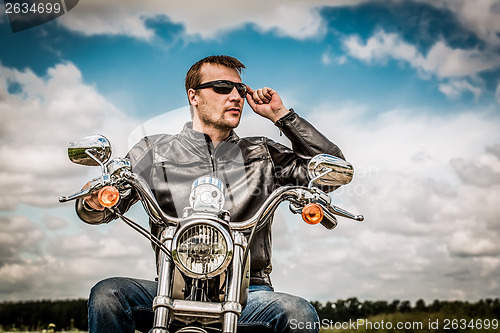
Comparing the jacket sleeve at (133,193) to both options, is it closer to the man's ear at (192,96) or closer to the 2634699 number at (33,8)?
the man's ear at (192,96)

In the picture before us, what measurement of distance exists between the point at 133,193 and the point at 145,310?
638 millimetres

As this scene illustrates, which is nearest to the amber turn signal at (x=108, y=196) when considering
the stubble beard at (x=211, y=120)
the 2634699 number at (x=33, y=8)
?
the stubble beard at (x=211, y=120)

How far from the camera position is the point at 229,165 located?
7.90 feet

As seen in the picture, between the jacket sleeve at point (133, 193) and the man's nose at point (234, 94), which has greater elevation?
the man's nose at point (234, 94)

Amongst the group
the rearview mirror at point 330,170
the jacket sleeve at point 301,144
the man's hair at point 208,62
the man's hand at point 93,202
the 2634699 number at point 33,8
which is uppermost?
the 2634699 number at point 33,8

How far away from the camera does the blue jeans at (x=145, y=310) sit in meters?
1.75

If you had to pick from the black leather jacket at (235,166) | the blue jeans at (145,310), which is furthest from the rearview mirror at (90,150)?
the blue jeans at (145,310)

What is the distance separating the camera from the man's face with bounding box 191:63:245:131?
8.16 feet

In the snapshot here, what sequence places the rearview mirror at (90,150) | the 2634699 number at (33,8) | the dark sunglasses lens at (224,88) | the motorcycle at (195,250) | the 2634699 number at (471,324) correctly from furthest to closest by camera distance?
the 2634699 number at (471,324) < the 2634699 number at (33,8) < the dark sunglasses lens at (224,88) < the rearview mirror at (90,150) < the motorcycle at (195,250)

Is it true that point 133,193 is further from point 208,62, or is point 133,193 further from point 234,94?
point 208,62

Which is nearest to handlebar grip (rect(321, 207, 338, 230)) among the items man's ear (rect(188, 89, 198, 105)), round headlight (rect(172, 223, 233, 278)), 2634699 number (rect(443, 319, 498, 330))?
round headlight (rect(172, 223, 233, 278))

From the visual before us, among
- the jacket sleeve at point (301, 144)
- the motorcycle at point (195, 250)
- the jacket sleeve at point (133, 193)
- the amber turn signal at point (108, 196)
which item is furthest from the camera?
the jacket sleeve at point (301, 144)

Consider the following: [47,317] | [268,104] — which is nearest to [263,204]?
[268,104]

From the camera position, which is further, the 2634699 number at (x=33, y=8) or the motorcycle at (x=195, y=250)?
the 2634699 number at (x=33, y=8)
